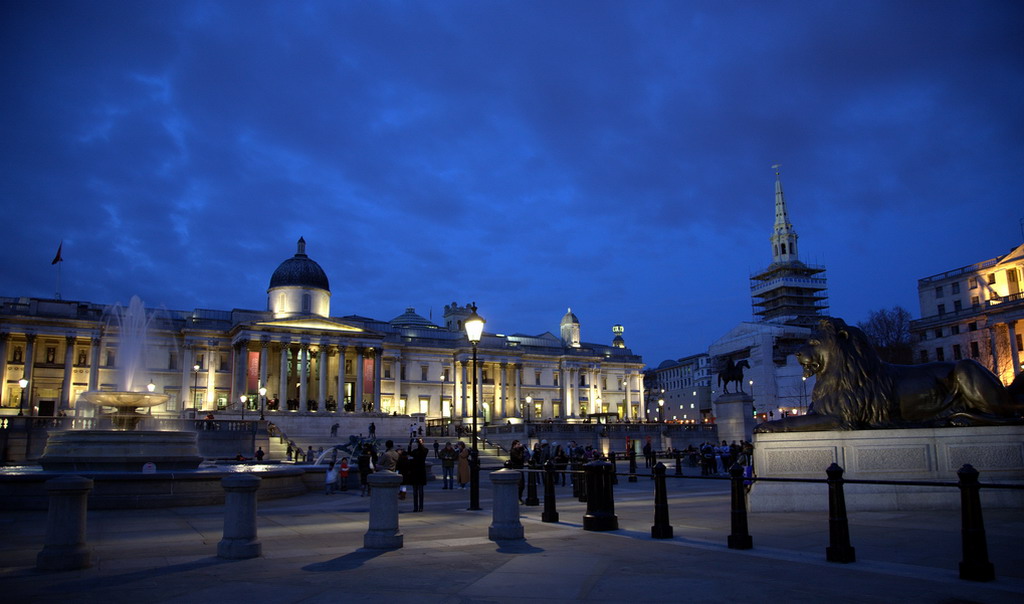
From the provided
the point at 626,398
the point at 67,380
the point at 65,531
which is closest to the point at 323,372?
the point at 67,380

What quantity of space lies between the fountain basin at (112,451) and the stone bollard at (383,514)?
1466cm

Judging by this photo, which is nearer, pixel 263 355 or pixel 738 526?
pixel 738 526

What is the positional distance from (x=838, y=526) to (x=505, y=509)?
5532mm

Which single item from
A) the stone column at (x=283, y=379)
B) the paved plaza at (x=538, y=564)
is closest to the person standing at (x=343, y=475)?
the paved plaza at (x=538, y=564)

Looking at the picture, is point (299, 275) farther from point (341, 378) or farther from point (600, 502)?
point (600, 502)

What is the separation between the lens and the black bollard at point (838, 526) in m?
9.67

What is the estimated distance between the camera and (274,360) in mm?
82500

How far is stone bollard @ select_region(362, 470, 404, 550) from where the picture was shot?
1202 centimetres

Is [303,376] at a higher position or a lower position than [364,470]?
higher

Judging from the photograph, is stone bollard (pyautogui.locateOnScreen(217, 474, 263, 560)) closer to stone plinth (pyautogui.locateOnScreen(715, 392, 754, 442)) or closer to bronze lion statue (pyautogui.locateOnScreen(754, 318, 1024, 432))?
bronze lion statue (pyautogui.locateOnScreen(754, 318, 1024, 432))

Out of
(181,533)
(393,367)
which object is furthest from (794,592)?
(393,367)

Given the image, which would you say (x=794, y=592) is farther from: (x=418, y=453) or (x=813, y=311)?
(x=813, y=311)

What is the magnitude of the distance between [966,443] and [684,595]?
10.5m

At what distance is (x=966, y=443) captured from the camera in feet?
50.1
